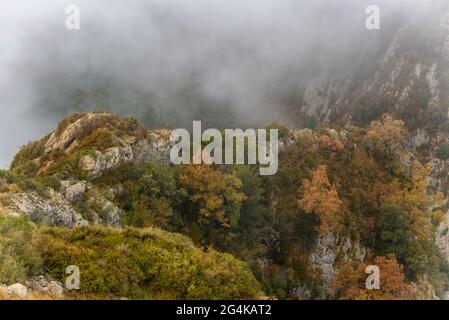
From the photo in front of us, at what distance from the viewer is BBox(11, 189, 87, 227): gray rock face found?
809 inches

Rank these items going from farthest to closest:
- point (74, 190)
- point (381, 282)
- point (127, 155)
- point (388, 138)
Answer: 1. point (388, 138)
2. point (381, 282)
3. point (127, 155)
4. point (74, 190)

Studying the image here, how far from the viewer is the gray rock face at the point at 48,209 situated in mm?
20547

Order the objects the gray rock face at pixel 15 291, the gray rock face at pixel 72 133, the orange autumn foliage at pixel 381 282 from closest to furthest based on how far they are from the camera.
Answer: the gray rock face at pixel 15 291
the gray rock face at pixel 72 133
the orange autumn foliage at pixel 381 282

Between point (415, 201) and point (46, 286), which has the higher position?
point (415, 201)

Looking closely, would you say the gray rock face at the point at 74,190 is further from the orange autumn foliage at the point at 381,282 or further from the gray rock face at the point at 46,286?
the orange autumn foliage at the point at 381,282

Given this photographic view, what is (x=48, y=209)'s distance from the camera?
73.4 ft

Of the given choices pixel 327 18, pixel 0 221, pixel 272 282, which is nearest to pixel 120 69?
pixel 327 18

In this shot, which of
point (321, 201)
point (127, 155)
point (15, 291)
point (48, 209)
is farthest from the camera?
point (321, 201)

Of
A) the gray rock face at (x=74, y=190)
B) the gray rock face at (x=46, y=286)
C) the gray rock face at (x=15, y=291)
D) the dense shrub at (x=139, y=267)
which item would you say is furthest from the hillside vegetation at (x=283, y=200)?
the gray rock face at (x=15, y=291)

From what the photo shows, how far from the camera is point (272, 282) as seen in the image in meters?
38.1

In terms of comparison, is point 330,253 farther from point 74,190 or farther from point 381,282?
point 74,190

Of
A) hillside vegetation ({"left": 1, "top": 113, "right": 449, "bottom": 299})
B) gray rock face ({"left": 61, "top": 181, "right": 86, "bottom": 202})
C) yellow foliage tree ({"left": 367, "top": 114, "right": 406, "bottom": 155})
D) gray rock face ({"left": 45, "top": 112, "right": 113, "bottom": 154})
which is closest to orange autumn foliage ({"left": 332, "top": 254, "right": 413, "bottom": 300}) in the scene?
hillside vegetation ({"left": 1, "top": 113, "right": 449, "bottom": 299})

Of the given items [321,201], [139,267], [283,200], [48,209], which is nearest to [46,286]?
[139,267]

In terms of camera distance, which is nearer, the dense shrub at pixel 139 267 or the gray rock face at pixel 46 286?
the gray rock face at pixel 46 286
